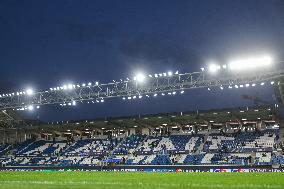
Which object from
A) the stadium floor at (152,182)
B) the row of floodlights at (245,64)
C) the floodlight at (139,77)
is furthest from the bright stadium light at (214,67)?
the stadium floor at (152,182)

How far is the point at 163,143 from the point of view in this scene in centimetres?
6994

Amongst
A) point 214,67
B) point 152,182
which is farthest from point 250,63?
point 152,182

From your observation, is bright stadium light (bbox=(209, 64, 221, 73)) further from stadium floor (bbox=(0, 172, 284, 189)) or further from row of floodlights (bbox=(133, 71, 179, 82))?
stadium floor (bbox=(0, 172, 284, 189))

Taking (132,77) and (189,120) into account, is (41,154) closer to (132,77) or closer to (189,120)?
(189,120)

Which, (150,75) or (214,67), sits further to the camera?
(150,75)

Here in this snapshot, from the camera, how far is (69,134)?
8656cm

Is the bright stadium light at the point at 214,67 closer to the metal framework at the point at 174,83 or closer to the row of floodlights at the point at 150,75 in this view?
the metal framework at the point at 174,83

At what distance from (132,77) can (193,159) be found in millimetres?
18556

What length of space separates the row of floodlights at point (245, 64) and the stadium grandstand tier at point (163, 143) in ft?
53.4

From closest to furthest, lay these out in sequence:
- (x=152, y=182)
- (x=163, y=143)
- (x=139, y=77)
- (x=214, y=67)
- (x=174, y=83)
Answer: (x=152, y=182) → (x=214, y=67) → (x=174, y=83) → (x=139, y=77) → (x=163, y=143)

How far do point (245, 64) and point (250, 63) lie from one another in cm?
54

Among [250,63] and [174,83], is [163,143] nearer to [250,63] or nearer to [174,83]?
[174,83]

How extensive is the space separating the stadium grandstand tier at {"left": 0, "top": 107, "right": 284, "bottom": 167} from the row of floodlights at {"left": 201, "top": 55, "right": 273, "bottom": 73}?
1626 cm

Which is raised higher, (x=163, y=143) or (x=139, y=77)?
(x=139, y=77)
